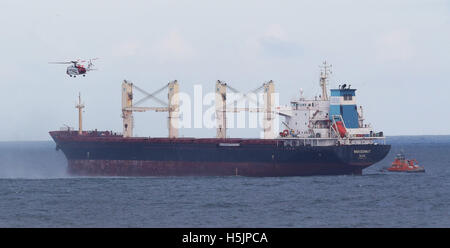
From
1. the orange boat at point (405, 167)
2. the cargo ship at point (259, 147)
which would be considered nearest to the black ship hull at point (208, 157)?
the cargo ship at point (259, 147)

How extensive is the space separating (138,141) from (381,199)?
86.5 feet

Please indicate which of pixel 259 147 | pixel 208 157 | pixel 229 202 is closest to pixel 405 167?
pixel 259 147

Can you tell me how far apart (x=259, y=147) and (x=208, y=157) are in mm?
4737

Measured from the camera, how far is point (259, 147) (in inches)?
2741

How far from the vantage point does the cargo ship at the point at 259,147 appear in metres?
69.1

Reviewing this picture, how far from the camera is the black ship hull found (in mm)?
68812

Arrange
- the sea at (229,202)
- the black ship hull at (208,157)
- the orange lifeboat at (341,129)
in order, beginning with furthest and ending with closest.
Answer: the orange lifeboat at (341,129)
the black ship hull at (208,157)
the sea at (229,202)

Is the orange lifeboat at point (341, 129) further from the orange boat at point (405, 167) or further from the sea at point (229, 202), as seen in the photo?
the orange boat at point (405, 167)

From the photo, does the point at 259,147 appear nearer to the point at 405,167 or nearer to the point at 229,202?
the point at 229,202

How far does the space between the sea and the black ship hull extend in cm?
132

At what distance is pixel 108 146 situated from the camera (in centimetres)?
7450

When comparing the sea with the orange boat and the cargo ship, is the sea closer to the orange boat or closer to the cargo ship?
the cargo ship
